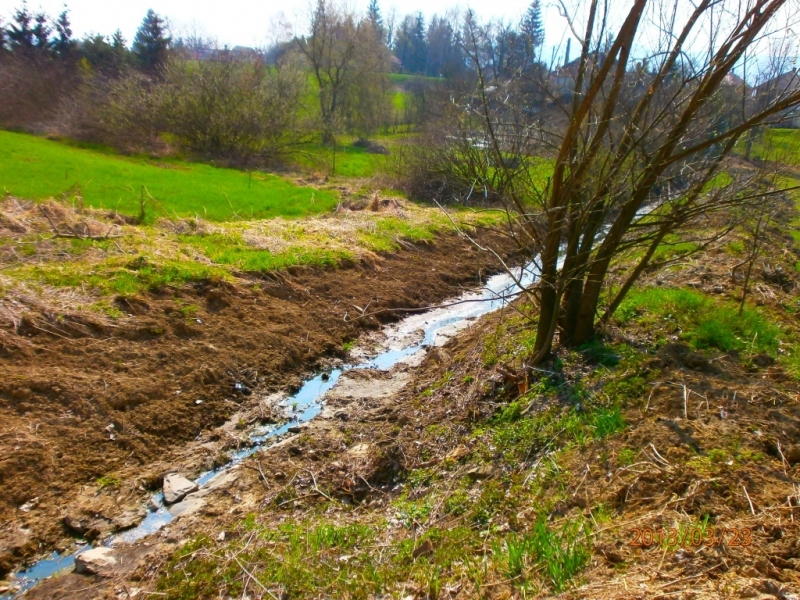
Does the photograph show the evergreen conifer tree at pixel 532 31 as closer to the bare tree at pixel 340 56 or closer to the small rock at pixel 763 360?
the small rock at pixel 763 360

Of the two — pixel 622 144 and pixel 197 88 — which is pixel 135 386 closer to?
pixel 622 144

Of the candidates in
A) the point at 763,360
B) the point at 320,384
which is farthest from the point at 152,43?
the point at 763,360

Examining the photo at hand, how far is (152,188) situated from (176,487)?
13727 millimetres

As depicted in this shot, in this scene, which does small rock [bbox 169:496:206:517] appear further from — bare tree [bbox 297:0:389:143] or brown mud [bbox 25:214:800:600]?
bare tree [bbox 297:0:389:143]

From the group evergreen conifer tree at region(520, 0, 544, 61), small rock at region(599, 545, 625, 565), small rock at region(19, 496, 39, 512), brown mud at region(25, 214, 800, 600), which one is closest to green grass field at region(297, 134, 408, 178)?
evergreen conifer tree at region(520, 0, 544, 61)

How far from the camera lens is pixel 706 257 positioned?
10.3 metres

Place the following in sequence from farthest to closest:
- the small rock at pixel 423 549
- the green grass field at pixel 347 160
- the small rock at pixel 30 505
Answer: the green grass field at pixel 347 160 < the small rock at pixel 30 505 < the small rock at pixel 423 549

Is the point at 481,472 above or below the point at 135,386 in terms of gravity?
above

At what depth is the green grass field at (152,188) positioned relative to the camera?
13.9 meters

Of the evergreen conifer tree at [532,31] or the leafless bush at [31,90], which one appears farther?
the leafless bush at [31,90]

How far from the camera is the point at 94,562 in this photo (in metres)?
4.39
